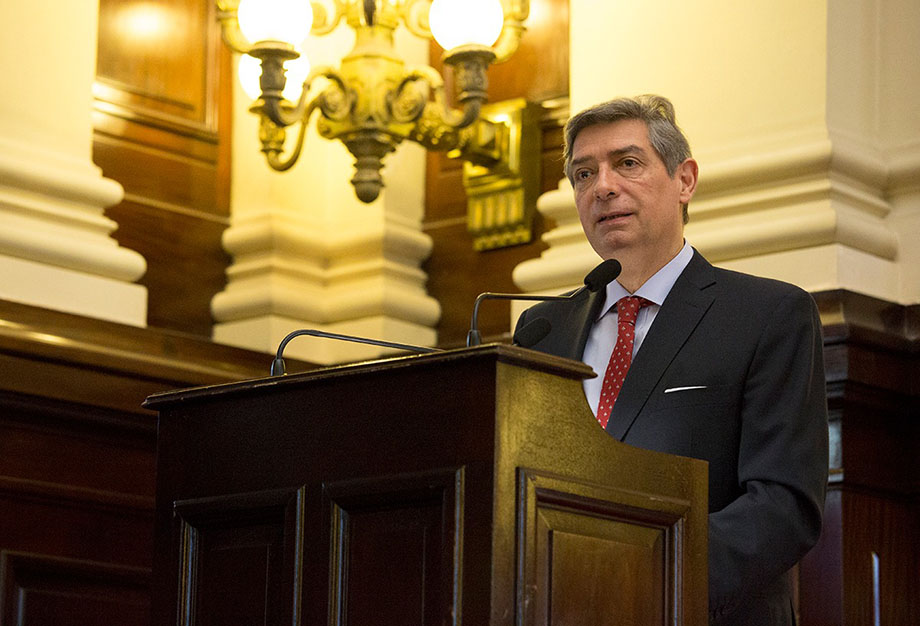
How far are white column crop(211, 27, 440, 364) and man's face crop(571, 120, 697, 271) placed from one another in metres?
2.34

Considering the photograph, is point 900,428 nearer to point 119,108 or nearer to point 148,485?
point 148,485

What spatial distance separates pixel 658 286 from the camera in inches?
137

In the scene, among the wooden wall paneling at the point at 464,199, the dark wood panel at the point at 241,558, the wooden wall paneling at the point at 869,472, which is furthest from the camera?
the wooden wall paneling at the point at 464,199

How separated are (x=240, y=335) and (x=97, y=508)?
112 centimetres

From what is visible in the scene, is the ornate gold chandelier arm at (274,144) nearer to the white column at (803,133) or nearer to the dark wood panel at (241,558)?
the white column at (803,133)

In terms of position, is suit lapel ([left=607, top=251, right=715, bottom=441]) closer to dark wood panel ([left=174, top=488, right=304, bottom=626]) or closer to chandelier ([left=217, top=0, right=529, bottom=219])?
dark wood panel ([left=174, top=488, right=304, bottom=626])

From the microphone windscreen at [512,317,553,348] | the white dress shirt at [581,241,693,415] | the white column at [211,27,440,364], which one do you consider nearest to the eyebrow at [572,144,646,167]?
the white dress shirt at [581,241,693,415]

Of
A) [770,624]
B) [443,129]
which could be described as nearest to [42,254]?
[443,129]

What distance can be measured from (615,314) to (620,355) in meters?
0.16

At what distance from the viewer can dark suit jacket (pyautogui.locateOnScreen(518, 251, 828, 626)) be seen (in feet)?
9.57

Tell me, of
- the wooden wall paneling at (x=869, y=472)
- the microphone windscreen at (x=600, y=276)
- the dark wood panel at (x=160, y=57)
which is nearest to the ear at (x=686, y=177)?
the microphone windscreen at (x=600, y=276)

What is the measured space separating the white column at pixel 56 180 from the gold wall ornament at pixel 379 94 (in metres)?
0.50

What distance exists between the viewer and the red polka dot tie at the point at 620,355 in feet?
10.7

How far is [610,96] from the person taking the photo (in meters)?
5.15
